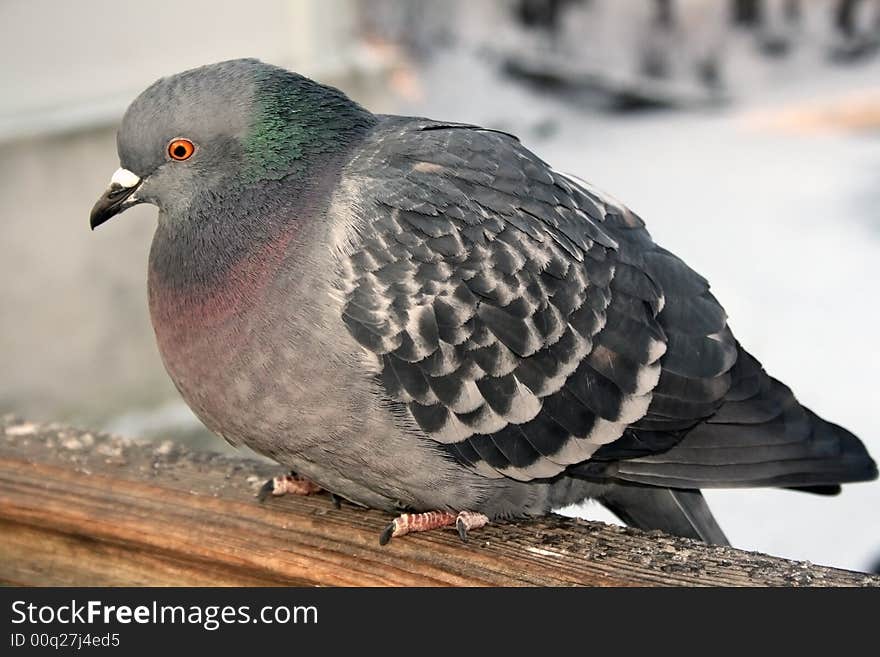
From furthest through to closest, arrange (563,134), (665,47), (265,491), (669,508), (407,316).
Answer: (563,134) < (665,47) < (669,508) < (265,491) < (407,316)

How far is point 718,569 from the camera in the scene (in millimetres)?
1858

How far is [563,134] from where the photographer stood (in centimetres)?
598

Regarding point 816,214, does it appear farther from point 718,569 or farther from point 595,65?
point 718,569

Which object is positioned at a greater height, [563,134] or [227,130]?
[563,134]

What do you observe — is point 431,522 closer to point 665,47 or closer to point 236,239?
point 236,239

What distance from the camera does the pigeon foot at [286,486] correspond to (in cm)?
222

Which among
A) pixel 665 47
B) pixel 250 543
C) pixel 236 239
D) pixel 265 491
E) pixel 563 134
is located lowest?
pixel 250 543

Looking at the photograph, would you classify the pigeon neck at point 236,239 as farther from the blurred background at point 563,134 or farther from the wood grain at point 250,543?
the blurred background at point 563,134

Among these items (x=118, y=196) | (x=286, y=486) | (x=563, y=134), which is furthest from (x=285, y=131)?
(x=563, y=134)

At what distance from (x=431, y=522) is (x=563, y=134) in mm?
4160

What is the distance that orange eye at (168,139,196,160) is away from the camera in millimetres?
2113

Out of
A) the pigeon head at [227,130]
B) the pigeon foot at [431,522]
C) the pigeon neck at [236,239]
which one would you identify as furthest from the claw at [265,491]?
the pigeon head at [227,130]

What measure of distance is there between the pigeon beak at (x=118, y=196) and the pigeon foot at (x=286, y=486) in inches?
23.9

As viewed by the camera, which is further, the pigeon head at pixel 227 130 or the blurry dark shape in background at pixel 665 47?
the blurry dark shape in background at pixel 665 47
